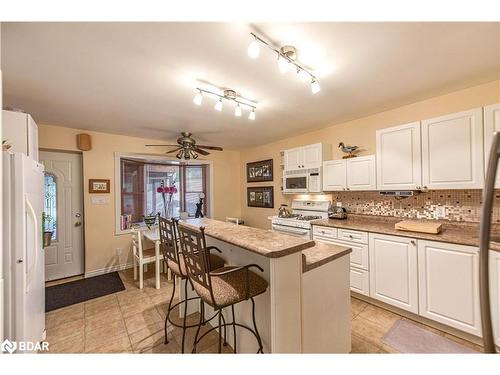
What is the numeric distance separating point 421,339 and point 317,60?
8.23 ft

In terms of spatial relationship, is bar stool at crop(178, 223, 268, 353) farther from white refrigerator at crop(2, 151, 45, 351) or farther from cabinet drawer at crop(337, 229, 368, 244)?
cabinet drawer at crop(337, 229, 368, 244)

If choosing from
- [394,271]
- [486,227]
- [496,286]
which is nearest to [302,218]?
[394,271]

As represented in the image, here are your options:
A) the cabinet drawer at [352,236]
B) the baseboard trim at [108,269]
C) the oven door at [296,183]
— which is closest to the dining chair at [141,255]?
the baseboard trim at [108,269]

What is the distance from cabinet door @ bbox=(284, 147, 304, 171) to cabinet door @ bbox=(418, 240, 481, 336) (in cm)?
205

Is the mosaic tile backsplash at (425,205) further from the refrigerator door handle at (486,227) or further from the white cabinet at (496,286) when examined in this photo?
the refrigerator door handle at (486,227)

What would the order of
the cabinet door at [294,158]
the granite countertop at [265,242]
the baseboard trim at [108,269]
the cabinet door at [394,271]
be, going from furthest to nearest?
the cabinet door at [294,158] < the baseboard trim at [108,269] < the cabinet door at [394,271] < the granite countertop at [265,242]

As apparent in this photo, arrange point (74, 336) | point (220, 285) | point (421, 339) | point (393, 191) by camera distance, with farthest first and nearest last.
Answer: point (393, 191) < point (74, 336) < point (421, 339) < point (220, 285)

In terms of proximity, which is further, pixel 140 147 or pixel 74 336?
pixel 140 147

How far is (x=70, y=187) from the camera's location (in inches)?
136

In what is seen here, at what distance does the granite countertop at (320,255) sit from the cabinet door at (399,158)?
4.68 feet

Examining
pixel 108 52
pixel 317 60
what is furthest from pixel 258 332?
pixel 108 52

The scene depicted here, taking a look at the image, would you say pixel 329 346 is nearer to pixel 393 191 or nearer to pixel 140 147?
pixel 393 191

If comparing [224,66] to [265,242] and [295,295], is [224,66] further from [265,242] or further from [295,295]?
[295,295]

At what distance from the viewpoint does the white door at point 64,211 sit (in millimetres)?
3283
